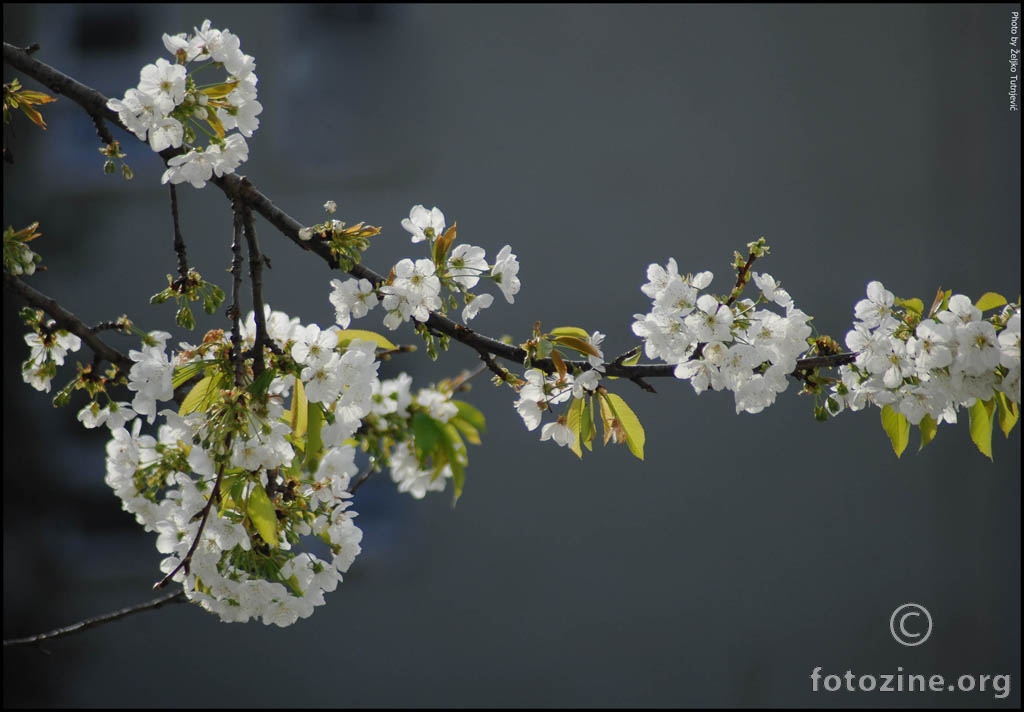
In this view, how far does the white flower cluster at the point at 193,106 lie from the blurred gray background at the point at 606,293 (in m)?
2.17

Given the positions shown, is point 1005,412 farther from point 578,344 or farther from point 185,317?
point 185,317

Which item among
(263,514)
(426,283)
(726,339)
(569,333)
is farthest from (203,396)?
(726,339)

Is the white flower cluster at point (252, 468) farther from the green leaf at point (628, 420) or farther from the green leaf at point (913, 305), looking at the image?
the green leaf at point (913, 305)

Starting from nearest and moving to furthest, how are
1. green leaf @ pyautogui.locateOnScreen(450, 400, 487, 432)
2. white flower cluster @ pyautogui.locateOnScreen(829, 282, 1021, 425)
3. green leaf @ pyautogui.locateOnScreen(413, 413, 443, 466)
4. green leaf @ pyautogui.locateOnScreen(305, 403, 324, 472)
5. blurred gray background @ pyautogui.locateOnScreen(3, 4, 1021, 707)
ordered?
white flower cluster @ pyautogui.locateOnScreen(829, 282, 1021, 425) → green leaf @ pyautogui.locateOnScreen(305, 403, 324, 472) → green leaf @ pyautogui.locateOnScreen(413, 413, 443, 466) → green leaf @ pyautogui.locateOnScreen(450, 400, 487, 432) → blurred gray background @ pyautogui.locateOnScreen(3, 4, 1021, 707)

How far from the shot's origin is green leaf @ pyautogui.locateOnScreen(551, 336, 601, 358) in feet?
2.90

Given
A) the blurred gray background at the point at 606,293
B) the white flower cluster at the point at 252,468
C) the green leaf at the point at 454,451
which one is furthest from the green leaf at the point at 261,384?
the blurred gray background at the point at 606,293

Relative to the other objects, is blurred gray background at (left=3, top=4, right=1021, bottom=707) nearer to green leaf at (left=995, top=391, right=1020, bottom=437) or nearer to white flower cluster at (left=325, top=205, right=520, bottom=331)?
white flower cluster at (left=325, top=205, right=520, bottom=331)

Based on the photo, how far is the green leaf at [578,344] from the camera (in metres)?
0.88

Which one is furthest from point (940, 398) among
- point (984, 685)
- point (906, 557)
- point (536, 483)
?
point (984, 685)

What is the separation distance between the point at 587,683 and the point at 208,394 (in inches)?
104

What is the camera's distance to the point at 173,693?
334 cm

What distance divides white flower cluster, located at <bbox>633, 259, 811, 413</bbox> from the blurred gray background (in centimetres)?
222

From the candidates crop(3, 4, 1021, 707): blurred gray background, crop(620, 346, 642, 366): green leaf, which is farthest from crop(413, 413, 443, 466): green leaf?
crop(3, 4, 1021, 707): blurred gray background

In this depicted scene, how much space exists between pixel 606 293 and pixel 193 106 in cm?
235
